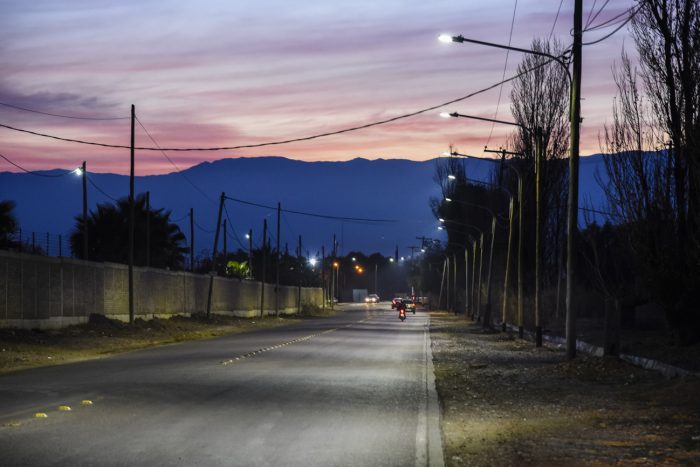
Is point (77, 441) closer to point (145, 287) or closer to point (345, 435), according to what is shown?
point (345, 435)

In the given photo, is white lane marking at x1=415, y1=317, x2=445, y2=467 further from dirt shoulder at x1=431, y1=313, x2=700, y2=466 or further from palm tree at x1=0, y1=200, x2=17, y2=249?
palm tree at x1=0, y1=200, x2=17, y2=249

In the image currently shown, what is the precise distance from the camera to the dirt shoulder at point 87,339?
2870 cm

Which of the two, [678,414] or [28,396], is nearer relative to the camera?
[678,414]

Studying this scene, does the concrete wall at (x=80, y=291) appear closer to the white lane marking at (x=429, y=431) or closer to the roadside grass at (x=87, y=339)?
the roadside grass at (x=87, y=339)

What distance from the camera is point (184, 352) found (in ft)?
99.6

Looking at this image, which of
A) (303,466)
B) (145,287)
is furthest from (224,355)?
(145,287)

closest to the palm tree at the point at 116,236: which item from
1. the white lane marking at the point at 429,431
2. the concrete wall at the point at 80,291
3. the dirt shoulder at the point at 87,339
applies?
the concrete wall at the point at 80,291

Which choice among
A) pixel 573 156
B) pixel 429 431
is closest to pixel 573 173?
pixel 573 156

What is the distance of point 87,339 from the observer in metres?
37.0

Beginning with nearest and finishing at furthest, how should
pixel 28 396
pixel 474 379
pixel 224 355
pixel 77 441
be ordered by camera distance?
pixel 77 441, pixel 28 396, pixel 474 379, pixel 224 355

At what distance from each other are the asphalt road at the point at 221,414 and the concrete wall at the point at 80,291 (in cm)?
978

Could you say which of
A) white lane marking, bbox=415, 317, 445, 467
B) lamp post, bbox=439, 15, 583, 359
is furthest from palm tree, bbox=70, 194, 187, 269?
white lane marking, bbox=415, 317, 445, 467

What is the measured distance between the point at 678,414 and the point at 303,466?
275 inches

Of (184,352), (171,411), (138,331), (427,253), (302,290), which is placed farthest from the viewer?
(427,253)
